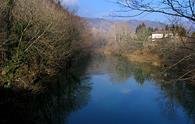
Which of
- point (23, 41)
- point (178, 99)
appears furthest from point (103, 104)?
point (23, 41)

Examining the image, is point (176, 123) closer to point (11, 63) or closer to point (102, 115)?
point (102, 115)

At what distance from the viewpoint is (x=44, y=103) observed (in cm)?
2014

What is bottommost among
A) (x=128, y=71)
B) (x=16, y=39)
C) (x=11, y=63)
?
(x=128, y=71)

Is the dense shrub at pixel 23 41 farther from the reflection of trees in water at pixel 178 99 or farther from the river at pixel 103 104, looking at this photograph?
the reflection of trees in water at pixel 178 99

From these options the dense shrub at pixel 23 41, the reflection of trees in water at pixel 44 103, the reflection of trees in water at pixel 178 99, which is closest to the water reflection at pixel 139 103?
the reflection of trees in water at pixel 178 99

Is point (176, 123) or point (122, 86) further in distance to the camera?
point (122, 86)

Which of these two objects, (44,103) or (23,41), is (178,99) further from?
(23,41)

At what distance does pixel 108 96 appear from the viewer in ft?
78.8

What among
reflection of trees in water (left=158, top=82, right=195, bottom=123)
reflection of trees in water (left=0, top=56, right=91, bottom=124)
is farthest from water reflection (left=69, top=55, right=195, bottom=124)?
reflection of trees in water (left=0, top=56, right=91, bottom=124)

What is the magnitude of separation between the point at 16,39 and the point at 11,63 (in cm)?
141

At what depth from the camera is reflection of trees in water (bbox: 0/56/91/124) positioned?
15.4 m

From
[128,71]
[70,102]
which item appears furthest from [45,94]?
[128,71]

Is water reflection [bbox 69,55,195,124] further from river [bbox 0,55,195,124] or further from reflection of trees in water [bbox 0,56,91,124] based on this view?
reflection of trees in water [bbox 0,56,91,124]

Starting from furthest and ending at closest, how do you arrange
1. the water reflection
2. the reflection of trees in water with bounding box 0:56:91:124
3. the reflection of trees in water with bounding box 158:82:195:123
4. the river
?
the reflection of trees in water with bounding box 158:82:195:123, the water reflection, the river, the reflection of trees in water with bounding box 0:56:91:124
